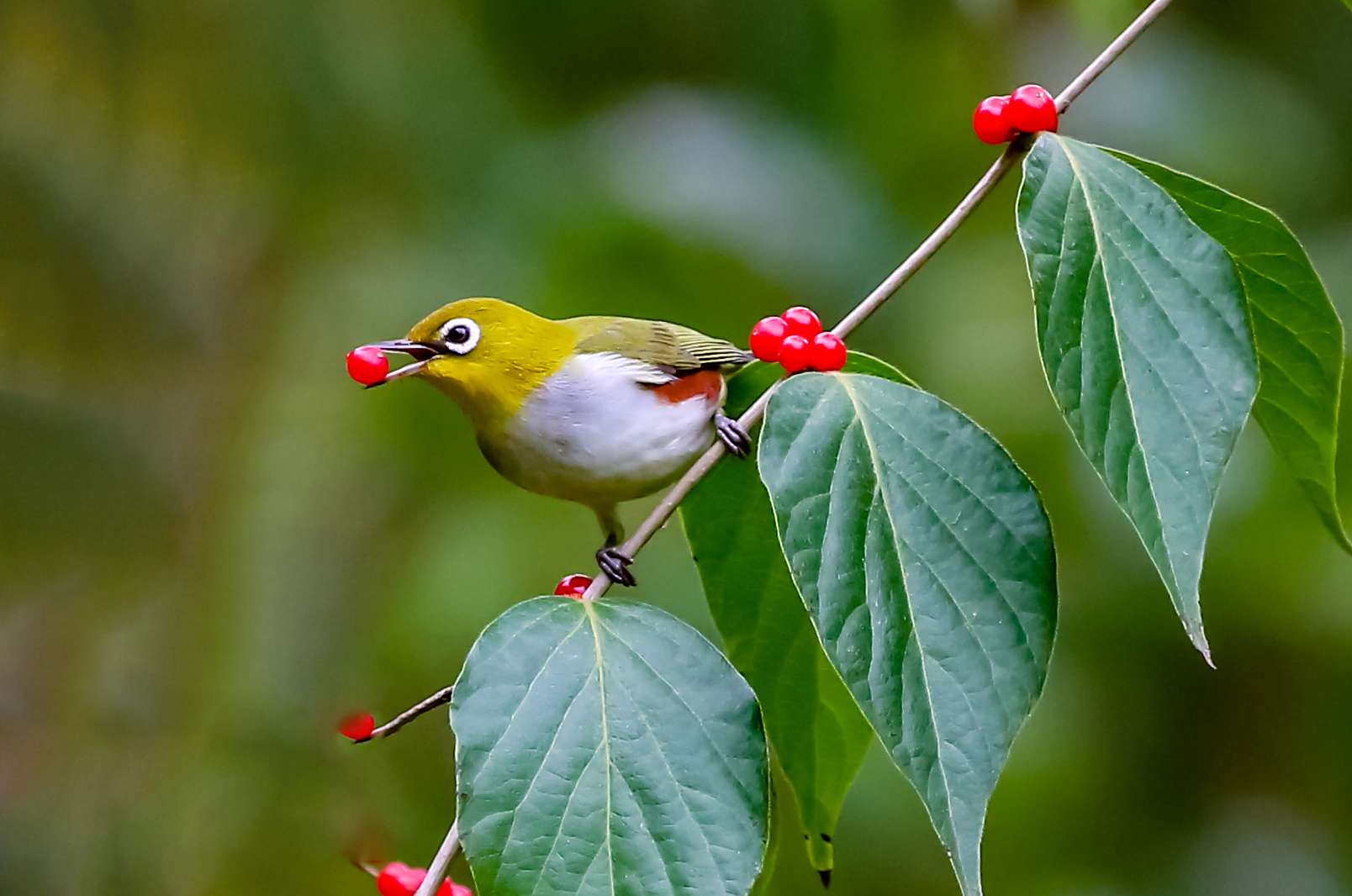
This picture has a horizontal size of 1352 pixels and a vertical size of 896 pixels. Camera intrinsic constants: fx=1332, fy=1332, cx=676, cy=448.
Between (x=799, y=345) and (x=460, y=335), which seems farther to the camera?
(x=460, y=335)

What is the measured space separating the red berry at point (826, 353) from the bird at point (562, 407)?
0.10 meters

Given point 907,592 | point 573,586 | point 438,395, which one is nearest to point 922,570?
point 907,592

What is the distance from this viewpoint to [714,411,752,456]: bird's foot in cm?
68

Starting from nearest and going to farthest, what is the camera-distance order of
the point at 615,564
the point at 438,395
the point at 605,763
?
1. the point at 605,763
2. the point at 615,564
3. the point at 438,395

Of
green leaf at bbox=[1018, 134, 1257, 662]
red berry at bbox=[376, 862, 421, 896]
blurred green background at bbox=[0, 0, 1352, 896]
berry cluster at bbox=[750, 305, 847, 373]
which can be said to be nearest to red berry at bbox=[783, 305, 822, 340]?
A: berry cluster at bbox=[750, 305, 847, 373]

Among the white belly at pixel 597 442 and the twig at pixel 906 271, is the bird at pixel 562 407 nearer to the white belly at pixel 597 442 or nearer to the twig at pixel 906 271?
the white belly at pixel 597 442

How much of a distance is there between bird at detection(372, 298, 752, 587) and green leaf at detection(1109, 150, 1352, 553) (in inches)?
9.9

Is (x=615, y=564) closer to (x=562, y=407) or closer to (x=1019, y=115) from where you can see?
(x=562, y=407)

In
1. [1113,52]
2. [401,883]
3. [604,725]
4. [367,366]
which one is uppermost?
[1113,52]

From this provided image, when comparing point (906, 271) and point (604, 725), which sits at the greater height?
point (906, 271)

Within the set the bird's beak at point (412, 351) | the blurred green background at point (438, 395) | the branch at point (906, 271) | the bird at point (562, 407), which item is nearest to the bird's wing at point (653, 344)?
the bird at point (562, 407)

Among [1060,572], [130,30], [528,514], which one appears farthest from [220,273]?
[1060,572]

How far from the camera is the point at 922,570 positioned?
512 millimetres

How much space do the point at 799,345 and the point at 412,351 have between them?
244 millimetres
